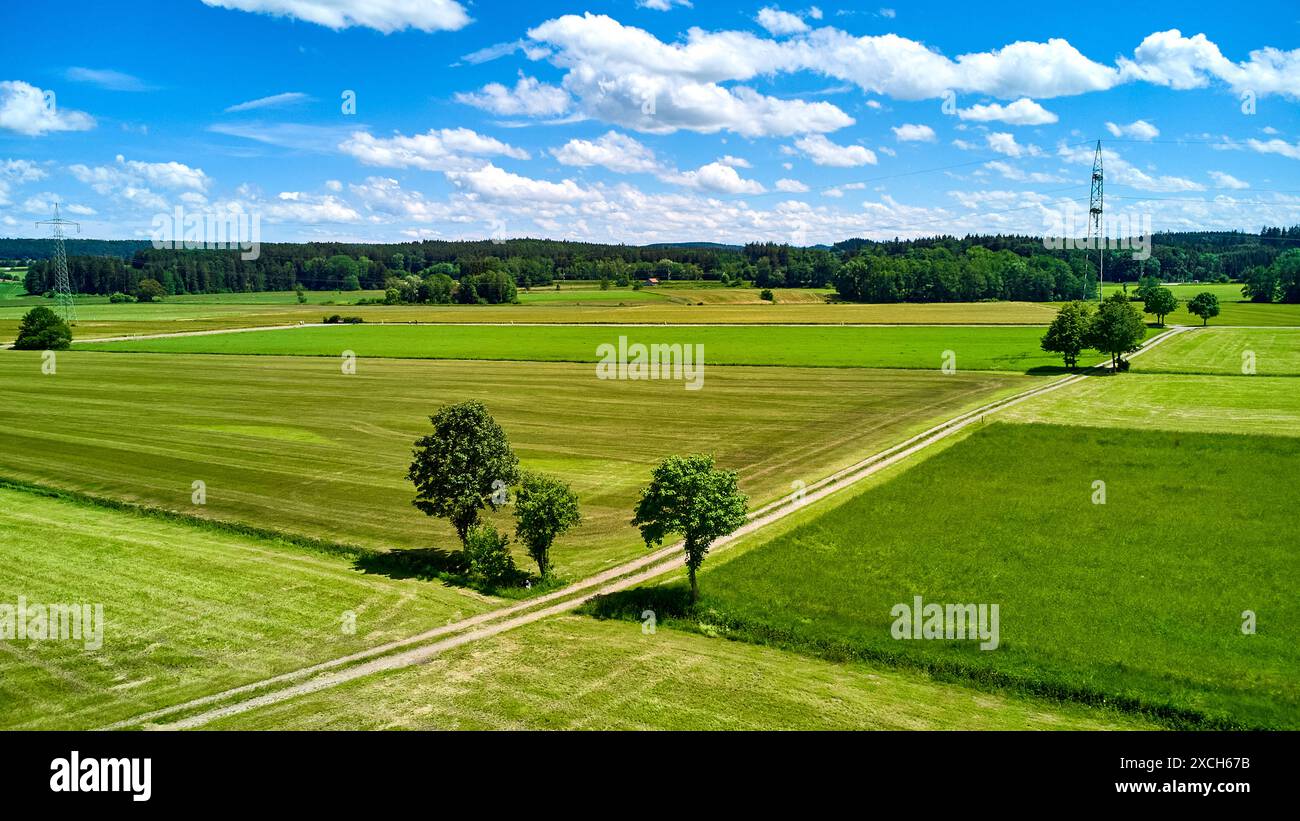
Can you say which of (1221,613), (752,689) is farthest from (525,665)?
(1221,613)

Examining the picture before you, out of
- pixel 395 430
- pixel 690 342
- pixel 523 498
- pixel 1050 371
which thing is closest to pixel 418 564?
pixel 523 498

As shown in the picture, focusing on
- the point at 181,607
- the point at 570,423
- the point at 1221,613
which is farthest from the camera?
the point at 570,423

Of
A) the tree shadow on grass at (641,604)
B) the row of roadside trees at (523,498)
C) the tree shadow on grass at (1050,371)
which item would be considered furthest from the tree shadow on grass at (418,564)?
the tree shadow on grass at (1050,371)

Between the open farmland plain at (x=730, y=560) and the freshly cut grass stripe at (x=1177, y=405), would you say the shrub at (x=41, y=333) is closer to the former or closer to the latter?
the open farmland plain at (x=730, y=560)

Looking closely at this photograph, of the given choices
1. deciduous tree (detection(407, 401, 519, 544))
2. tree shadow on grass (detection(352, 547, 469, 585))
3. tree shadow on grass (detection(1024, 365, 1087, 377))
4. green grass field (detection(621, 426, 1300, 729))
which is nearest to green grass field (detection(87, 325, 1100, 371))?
tree shadow on grass (detection(1024, 365, 1087, 377))
